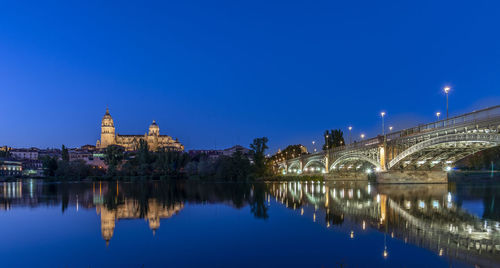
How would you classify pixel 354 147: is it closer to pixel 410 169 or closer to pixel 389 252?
pixel 410 169

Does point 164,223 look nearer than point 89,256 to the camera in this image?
No

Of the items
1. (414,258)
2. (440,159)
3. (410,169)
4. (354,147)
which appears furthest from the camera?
(354,147)

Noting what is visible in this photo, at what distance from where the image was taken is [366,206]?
27.8m

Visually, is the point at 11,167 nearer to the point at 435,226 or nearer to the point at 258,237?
the point at 258,237

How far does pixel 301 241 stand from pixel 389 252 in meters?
3.98

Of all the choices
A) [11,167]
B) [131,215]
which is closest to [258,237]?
[131,215]

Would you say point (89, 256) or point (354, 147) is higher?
point (354, 147)

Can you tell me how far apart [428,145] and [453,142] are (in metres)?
4.85

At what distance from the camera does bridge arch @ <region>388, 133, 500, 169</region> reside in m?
33.7

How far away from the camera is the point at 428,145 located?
145 feet

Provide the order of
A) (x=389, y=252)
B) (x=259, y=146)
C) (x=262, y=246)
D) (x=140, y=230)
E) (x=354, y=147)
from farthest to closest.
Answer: (x=259, y=146)
(x=354, y=147)
(x=140, y=230)
(x=262, y=246)
(x=389, y=252)

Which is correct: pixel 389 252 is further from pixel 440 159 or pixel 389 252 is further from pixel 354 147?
pixel 354 147

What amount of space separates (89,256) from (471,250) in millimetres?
14992

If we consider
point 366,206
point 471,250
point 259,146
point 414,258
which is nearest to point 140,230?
point 414,258
